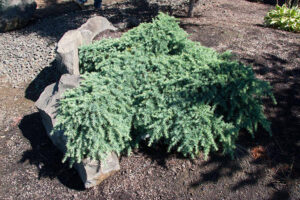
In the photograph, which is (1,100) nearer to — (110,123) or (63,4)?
(110,123)

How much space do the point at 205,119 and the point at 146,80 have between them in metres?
0.92

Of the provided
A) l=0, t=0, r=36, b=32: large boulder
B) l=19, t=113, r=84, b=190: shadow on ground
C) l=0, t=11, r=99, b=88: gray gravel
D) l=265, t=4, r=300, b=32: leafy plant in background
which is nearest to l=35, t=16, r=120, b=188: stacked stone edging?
l=19, t=113, r=84, b=190: shadow on ground

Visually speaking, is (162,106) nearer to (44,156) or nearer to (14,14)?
(44,156)

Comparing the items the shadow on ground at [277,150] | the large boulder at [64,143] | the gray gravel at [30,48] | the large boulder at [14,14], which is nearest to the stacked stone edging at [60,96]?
the large boulder at [64,143]

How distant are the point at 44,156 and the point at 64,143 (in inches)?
24.4

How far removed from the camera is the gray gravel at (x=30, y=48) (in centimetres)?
568

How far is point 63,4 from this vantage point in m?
9.69

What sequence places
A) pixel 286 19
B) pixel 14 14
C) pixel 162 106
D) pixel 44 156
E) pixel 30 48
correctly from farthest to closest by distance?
pixel 14 14 < pixel 286 19 < pixel 30 48 < pixel 44 156 < pixel 162 106

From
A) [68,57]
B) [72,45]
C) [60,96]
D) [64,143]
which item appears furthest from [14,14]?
[64,143]

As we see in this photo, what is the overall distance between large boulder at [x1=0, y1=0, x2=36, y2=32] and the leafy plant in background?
6703 mm

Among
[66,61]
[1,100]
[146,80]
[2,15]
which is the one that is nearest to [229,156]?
[146,80]

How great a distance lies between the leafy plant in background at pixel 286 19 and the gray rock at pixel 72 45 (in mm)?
4324

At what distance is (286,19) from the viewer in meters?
6.27

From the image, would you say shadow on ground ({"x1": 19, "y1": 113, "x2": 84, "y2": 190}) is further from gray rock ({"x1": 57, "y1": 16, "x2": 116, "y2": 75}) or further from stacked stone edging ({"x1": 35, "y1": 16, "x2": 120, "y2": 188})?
gray rock ({"x1": 57, "y1": 16, "x2": 116, "y2": 75})
